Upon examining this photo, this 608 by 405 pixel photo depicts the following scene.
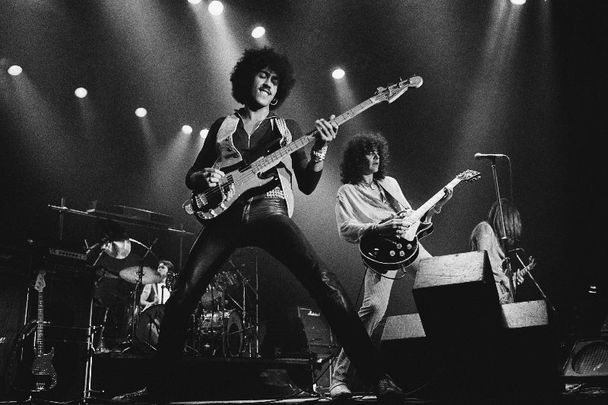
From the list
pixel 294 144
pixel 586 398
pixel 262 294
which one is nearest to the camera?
pixel 586 398

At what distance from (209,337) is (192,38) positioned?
4993mm

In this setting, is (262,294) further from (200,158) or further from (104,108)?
(200,158)

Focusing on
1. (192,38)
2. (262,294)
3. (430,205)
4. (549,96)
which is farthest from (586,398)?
(262,294)

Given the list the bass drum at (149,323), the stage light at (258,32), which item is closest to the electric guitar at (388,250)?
the bass drum at (149,323)

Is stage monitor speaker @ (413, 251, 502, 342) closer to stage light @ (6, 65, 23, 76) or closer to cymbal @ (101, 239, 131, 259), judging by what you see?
cymbal @ (101, 239, 131, 259)

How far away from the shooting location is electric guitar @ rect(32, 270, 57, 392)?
5.81m

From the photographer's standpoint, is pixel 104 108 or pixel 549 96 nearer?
pixel 549 96

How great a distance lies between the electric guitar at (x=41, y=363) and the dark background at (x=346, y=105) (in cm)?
81

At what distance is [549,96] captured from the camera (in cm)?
813

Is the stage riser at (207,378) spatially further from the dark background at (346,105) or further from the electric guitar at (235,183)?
the dark background at (346,105)

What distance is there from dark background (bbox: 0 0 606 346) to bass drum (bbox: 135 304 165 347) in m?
1.50

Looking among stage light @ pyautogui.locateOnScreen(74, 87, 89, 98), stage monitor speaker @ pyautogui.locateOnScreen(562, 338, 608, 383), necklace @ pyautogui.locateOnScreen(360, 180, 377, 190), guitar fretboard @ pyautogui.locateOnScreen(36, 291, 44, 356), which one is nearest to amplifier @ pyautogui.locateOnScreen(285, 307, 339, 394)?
guitar fretboard @ pyautogui.locateOnScreen(36, 291, 44, 356)

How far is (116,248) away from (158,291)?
2697 millimetres

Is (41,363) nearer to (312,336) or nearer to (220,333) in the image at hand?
(220,333)
